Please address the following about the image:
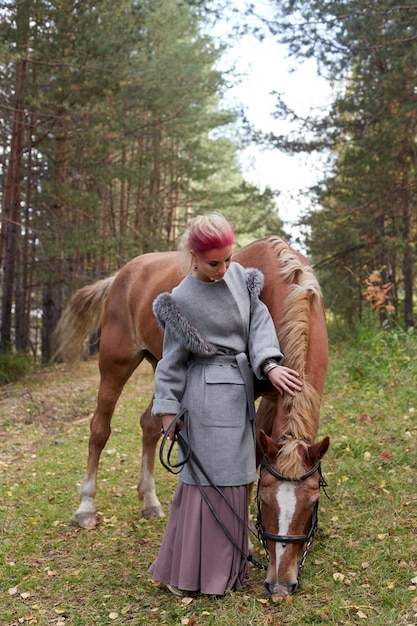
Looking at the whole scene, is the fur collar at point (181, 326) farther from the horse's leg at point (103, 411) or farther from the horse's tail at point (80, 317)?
the horse's tail at point (80, 317)

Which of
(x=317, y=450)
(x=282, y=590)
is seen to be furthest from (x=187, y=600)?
(x=317, y=450)

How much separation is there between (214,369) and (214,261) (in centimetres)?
61

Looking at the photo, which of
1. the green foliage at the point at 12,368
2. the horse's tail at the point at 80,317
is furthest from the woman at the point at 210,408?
the green foliage at the point at 12,368

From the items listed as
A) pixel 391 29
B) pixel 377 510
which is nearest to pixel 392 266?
pixel 391 29

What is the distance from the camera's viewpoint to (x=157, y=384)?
134 inches

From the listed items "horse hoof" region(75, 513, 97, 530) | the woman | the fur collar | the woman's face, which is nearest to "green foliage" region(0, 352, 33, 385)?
"horse hoof" region(75, 513, 97, 530)

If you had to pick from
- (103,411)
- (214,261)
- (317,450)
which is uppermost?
(214,261)

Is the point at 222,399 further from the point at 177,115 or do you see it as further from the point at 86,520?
the point at 177,115

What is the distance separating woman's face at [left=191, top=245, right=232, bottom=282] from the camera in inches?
126

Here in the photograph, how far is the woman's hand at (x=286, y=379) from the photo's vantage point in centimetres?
312

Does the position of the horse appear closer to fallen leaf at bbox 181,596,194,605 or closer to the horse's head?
the horse's head

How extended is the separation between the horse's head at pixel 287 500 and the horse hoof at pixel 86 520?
7.17ft

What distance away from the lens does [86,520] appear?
16.1 ft

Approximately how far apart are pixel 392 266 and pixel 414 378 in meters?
7.02
